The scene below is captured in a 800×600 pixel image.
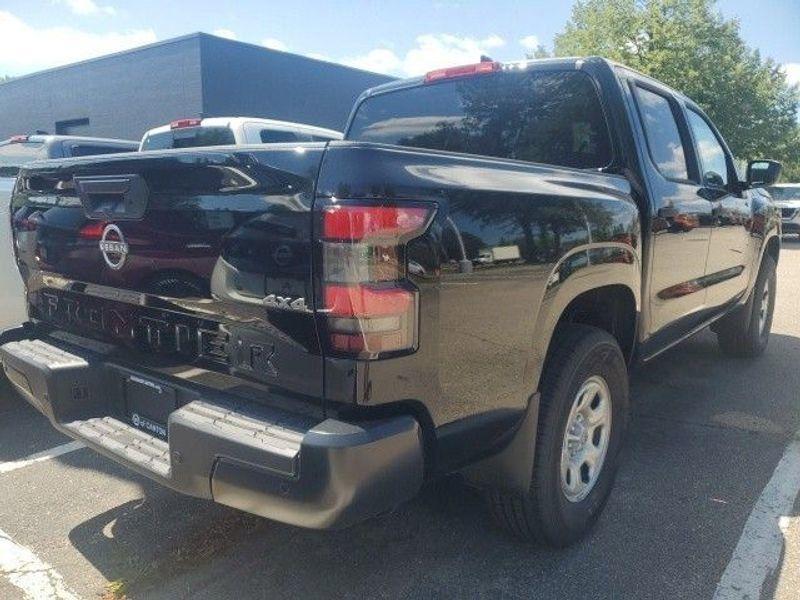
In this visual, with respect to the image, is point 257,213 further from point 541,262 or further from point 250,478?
point 541,262

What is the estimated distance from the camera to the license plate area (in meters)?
2.32

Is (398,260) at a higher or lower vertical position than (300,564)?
higher

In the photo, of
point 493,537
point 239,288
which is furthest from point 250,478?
point 493,537

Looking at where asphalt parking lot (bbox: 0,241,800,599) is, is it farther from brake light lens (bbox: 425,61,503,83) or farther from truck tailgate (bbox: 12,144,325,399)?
brake light lens (bbox: 425,61,503,83)

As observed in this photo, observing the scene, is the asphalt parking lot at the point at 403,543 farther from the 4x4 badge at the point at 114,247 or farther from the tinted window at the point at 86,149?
the tinted window at the point at 86,149

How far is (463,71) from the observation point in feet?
11.6

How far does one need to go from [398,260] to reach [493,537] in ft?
5.12

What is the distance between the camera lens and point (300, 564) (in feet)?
8.73

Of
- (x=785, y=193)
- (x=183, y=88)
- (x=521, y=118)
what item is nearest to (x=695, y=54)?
(x=785, y=193)

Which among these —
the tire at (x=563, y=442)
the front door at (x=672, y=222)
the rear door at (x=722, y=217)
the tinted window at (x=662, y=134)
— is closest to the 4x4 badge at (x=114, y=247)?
the tire at (x=563, y=442)

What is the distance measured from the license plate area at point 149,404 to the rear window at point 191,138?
4604mm

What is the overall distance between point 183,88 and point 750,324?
17126 millimetres

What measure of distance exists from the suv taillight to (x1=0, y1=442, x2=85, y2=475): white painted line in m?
2.53

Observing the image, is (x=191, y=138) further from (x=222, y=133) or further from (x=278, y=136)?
(x=278, y=136)
